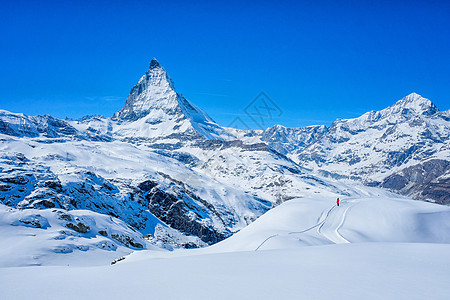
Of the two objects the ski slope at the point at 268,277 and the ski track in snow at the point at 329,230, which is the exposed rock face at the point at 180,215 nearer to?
the ski track in snow at the point at 329,230

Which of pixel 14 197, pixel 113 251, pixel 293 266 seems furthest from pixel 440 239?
pixel 14 197

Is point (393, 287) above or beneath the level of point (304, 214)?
beneath

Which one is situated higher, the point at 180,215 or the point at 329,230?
the point at 180,215

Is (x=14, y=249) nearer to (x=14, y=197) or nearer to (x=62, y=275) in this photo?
(x=62, y=275)

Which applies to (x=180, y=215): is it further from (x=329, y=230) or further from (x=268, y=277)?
(x=268, y=277)

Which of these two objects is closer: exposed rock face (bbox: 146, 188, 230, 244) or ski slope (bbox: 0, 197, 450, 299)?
ski slope (bbox: 0, 197, 450, 299)

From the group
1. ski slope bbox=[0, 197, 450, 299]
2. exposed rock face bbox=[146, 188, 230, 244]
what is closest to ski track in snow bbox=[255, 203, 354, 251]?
ski slope bbox=[0, 197, 450, 299]

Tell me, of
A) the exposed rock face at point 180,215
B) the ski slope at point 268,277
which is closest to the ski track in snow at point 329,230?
the ski slope at point 268,277

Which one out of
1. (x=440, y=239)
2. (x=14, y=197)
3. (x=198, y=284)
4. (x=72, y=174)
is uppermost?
(x=72, y=174)

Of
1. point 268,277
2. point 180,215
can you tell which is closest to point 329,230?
point 268,277

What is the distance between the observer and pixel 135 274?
40.8 ft

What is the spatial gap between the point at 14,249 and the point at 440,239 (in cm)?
4702

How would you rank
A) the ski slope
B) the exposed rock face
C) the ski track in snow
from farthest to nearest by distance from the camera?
1. the exposed rock face
2. the ski track in snow
3. the ski slope

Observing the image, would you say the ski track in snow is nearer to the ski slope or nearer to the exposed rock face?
the ski slope
